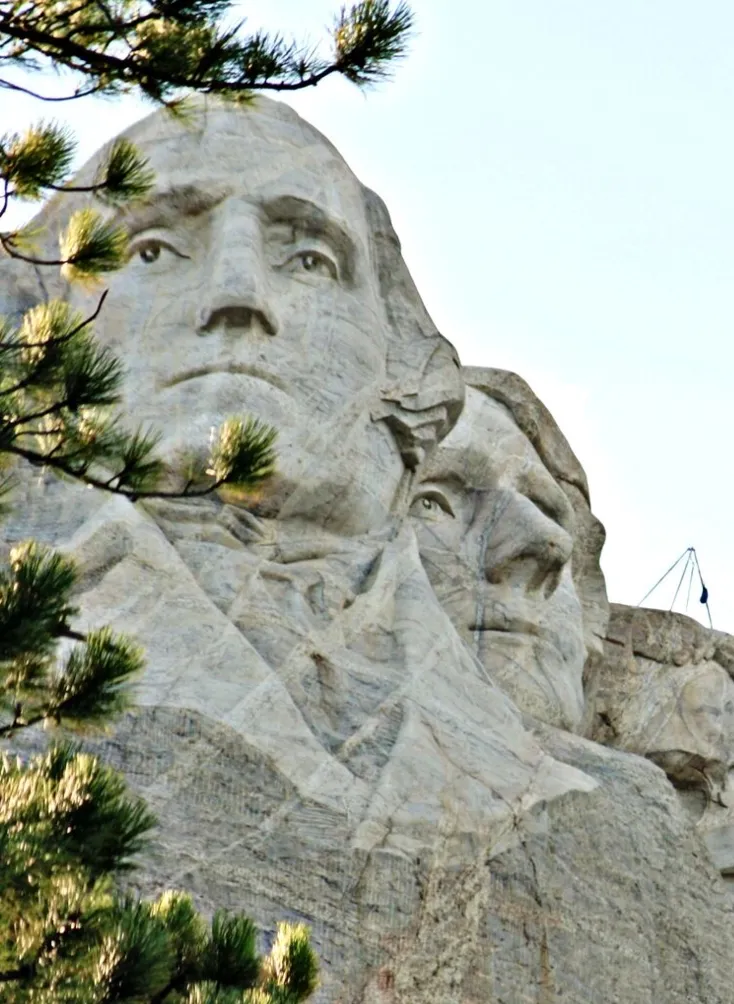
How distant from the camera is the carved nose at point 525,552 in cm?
1455

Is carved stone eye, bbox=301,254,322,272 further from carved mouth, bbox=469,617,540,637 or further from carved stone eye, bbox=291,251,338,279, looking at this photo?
carved mouth, bbox=469,617,540,637

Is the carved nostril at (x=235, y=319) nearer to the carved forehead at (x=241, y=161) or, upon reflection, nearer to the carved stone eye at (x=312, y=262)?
the carved stone eye at (x=312, y=262)

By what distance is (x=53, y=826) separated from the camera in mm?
Answer: 8859

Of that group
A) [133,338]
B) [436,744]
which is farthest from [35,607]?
[133,338]

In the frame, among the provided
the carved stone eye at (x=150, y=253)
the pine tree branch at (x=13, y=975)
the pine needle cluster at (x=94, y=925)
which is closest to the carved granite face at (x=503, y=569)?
the carved stone eye at (x=150, y=253)

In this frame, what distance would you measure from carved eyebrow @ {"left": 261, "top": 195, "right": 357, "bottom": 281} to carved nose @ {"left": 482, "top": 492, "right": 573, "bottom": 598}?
1533 millimetres

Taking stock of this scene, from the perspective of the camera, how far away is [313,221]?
13.6m

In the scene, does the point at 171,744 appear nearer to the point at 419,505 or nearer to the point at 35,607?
the point at 35,607

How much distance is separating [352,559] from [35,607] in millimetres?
3749

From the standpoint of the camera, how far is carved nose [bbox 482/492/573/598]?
14.5m

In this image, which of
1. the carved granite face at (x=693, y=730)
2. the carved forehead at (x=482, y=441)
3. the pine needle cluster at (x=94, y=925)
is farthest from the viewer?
the carved granite face at (x=693, y=730)

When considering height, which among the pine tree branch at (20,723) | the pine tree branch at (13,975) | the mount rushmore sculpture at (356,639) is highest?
the mount rushmore sculpture at (356,639)

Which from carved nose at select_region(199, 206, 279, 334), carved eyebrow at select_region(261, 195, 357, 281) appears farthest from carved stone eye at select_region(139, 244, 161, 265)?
carved eyebrow at select_region(261, 195, 357, 281)

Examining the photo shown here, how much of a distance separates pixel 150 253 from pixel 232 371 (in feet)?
2.59
